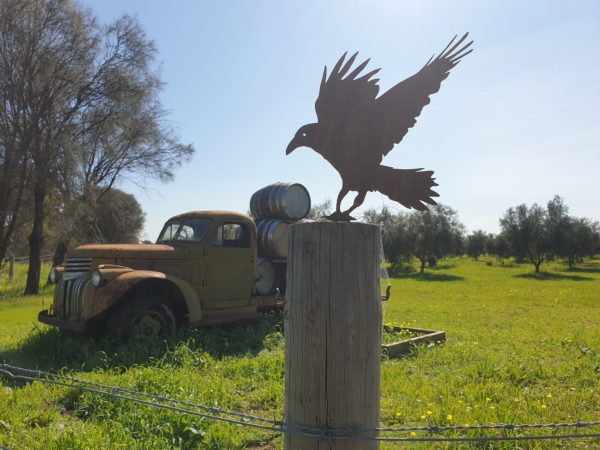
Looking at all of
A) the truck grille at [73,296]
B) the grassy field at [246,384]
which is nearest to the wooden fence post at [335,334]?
the grassy field at [246,384]

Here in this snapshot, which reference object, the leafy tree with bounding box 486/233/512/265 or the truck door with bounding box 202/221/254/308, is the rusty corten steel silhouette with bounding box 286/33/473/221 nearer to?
the truck door with bounding box 202/221/254/308

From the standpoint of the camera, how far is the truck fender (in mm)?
6223

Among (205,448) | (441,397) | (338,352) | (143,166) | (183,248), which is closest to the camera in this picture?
(338,352)

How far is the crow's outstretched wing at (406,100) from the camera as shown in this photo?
2.89 metres

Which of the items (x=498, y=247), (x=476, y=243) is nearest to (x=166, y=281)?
(x=498, y=247)

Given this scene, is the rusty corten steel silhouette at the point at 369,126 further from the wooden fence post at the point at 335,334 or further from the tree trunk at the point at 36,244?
the tree trunk at the point at 36,244

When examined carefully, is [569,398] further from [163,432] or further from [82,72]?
[82,72]

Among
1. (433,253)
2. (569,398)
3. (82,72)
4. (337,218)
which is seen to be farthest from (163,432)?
(433,253)

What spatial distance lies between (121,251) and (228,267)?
5.60ft

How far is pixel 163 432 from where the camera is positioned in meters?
3.82

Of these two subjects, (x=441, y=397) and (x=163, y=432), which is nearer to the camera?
(x=163, y=432)

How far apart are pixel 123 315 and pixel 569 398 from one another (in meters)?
5.35

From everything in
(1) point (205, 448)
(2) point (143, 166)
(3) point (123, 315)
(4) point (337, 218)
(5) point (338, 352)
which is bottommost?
(1) point (205, 448)

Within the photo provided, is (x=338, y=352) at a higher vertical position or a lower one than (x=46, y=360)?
higher
